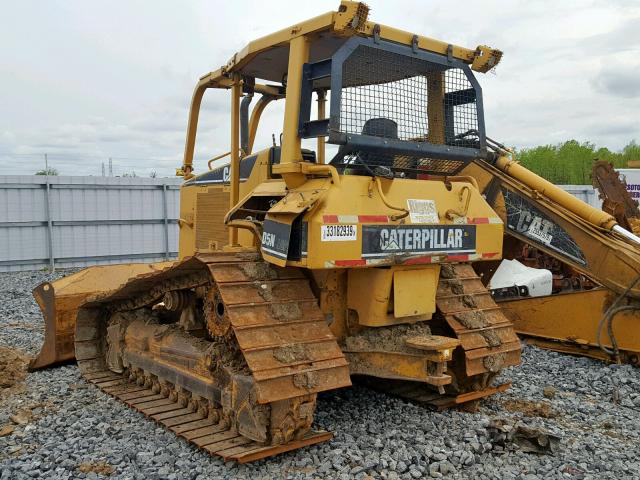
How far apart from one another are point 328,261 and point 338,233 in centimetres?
18

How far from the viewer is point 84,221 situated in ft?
48.6

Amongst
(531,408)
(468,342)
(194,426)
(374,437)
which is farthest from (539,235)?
(194,426)

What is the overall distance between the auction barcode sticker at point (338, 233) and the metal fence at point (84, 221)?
12.3 m

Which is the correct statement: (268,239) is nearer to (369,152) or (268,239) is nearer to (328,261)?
(328,261)

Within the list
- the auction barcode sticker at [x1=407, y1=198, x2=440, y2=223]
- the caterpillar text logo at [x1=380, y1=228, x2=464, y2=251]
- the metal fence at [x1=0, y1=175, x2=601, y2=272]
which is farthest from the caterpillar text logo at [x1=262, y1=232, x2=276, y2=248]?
the metal fence at [x1=0, y1=175, x2=601, y2=272]

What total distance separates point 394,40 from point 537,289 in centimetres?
448

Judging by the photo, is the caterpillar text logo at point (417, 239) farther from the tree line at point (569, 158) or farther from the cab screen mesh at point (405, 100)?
the tree line at point (569, 158)

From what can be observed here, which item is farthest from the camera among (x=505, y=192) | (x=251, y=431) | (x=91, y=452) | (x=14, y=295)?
(x=14, y=295)

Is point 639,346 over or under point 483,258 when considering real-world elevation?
under

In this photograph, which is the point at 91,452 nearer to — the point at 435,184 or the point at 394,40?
the point at 435,184

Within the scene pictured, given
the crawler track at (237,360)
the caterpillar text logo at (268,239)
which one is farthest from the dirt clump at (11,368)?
the caterpillar text logo at (268,239)

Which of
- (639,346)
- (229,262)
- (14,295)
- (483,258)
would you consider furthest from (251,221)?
(14,295)

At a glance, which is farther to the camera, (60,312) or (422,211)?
(60,312)

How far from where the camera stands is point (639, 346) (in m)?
6.12
